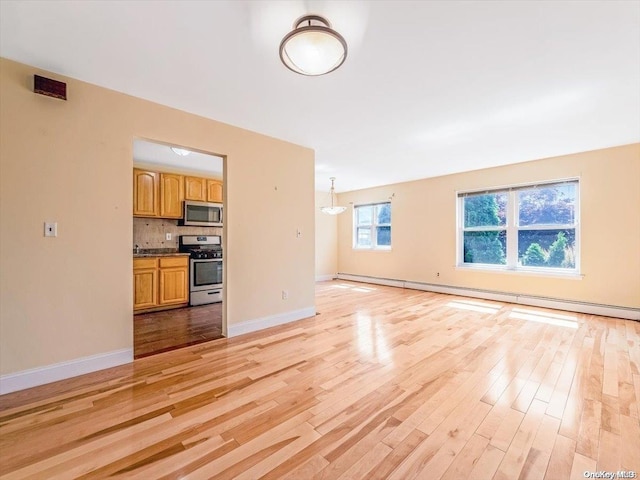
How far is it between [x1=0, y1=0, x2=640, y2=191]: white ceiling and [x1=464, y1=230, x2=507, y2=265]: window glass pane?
84.6 inches

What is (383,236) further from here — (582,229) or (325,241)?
(582,229)

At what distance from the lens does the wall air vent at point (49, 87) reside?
7.20 ft

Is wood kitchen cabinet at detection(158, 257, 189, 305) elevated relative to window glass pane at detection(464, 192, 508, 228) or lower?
lower

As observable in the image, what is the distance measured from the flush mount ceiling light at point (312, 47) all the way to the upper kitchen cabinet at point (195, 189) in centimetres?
393

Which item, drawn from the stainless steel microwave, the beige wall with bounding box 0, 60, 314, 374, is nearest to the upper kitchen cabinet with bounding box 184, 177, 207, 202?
the stainless steel microwave

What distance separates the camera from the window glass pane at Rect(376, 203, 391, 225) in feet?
23.5

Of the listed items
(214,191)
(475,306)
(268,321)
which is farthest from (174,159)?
(475,306)

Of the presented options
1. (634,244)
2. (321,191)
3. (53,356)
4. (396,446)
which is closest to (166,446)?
Result: (396,446)

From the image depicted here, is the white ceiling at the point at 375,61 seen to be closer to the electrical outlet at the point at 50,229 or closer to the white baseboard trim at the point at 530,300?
the electrical outlet at the point at 50,229

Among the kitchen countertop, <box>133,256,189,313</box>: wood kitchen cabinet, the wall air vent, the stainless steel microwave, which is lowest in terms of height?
<box>133,256,189,313</box>: wood kitchen cabinet

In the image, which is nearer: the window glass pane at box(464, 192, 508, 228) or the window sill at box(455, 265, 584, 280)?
the window sill at box(455, 265, 584, 280)

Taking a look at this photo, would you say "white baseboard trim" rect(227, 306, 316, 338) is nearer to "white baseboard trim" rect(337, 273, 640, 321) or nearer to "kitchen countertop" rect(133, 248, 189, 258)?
"kitchen countertop" rect(133, 248, 189, 258)

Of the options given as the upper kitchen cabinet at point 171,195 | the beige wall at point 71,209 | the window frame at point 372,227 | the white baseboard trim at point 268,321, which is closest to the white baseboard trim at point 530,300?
the window frame at point 372,227

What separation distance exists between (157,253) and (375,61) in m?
4.51
